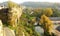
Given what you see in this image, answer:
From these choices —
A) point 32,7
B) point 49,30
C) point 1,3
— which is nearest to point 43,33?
point 49,30

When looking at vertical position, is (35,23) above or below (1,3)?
below

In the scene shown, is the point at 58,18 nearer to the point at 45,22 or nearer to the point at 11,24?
the point at 45,22

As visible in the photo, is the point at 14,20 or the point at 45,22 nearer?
the point at 14,20

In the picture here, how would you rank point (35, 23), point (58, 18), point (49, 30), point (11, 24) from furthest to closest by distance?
point (58, 18)
point (35, 23)
point (49, 30)
point (11, 24)

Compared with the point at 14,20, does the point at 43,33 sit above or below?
below

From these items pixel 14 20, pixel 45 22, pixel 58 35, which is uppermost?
pixel 14 20

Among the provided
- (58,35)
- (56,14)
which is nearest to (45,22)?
(58,35)

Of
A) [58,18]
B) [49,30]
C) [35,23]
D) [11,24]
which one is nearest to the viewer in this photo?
[11,24]

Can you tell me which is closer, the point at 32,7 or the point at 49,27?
the point at 49,27

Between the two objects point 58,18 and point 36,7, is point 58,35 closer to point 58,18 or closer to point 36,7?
point 58,18
